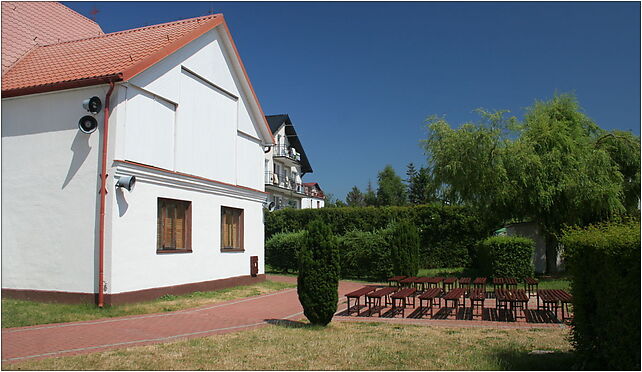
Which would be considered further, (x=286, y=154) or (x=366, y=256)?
(x=286, y=154)

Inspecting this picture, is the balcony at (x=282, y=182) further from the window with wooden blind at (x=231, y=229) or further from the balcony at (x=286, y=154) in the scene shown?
the window with wooden blind at (x=231, y=229)

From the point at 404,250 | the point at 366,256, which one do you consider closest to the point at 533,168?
the point at 404,250

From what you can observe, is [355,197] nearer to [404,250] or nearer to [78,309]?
[404,250]

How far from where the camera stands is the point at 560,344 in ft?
26.6

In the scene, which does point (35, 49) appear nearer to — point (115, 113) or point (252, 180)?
point (115, 113)

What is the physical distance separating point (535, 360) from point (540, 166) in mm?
13314

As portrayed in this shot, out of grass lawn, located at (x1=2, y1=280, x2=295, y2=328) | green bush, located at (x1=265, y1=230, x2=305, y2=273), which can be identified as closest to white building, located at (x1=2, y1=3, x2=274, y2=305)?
grass lawn, located at (x1=2, y1=280, x2=295, y2=328)

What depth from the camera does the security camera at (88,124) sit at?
12.0 metres

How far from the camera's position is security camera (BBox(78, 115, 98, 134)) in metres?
12.0

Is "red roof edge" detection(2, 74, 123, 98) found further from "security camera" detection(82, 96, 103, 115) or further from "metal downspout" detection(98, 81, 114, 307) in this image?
"security camera" detection(82, 96, 103, 115)

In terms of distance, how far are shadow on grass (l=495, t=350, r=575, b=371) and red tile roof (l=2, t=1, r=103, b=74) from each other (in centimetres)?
1467

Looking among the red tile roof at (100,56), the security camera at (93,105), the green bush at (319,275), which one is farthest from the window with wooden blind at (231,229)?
the green bush at (319,275)

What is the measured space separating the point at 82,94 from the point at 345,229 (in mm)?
16248

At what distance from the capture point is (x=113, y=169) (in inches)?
472
